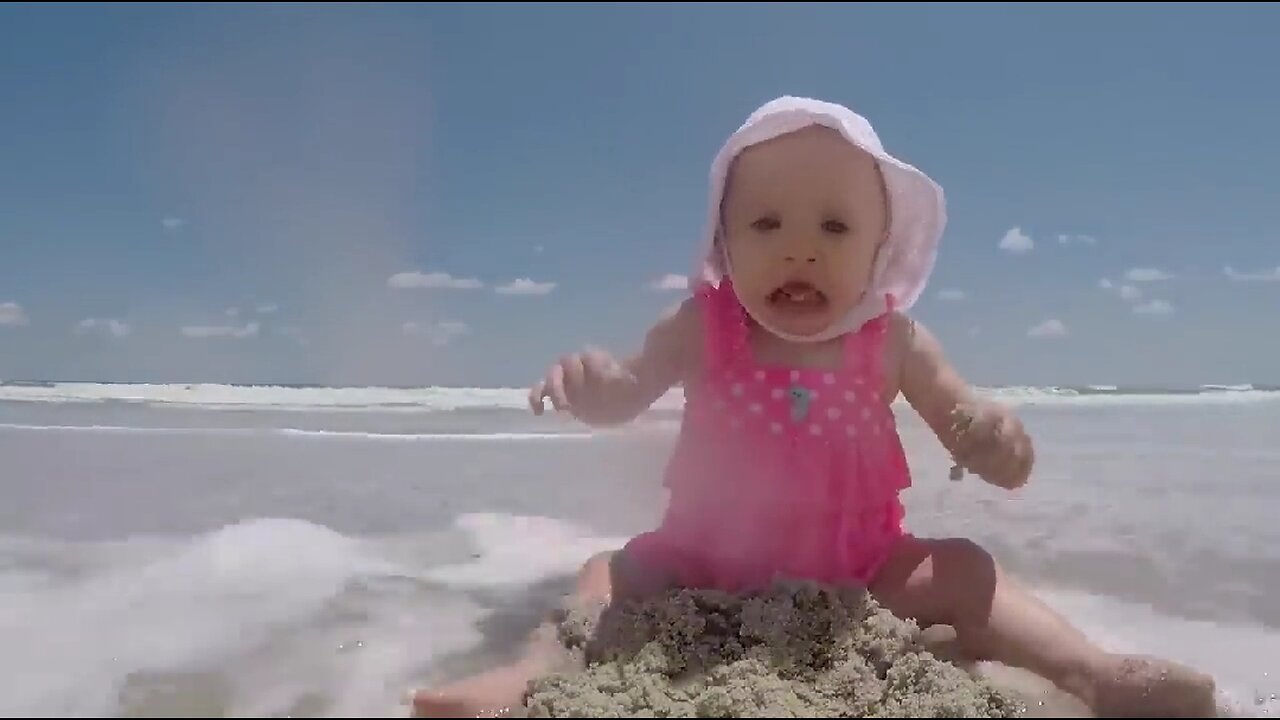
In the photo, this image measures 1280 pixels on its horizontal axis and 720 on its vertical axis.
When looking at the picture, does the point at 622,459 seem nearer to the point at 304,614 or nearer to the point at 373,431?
the point at 304,614

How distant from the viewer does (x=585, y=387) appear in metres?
1.74

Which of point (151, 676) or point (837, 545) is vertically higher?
point (837, 545)

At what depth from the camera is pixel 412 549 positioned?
2.30 metres

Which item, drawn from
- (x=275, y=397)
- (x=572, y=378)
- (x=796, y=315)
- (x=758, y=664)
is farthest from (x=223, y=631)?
(x=275, y=397)

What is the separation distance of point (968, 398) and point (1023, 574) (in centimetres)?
50

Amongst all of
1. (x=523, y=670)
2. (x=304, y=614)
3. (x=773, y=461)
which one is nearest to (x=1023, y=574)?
(x=773, y=461)

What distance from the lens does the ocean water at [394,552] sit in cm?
144

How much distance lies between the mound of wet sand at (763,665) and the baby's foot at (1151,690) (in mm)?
65

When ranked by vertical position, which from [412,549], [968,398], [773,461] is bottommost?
[412,549]

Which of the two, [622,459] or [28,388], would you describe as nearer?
[622,459]

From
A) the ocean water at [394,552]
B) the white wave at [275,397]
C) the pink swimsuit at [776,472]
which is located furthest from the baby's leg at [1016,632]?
the white wave at [275,397]

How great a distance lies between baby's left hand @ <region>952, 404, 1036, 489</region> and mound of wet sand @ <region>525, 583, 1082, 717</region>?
0.31m

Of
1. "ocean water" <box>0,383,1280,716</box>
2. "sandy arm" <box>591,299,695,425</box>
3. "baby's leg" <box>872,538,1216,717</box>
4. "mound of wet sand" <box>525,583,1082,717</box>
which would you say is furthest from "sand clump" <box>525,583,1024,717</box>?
"sandy arm" <box>591,299,695,425</box>

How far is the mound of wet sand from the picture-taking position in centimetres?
123
